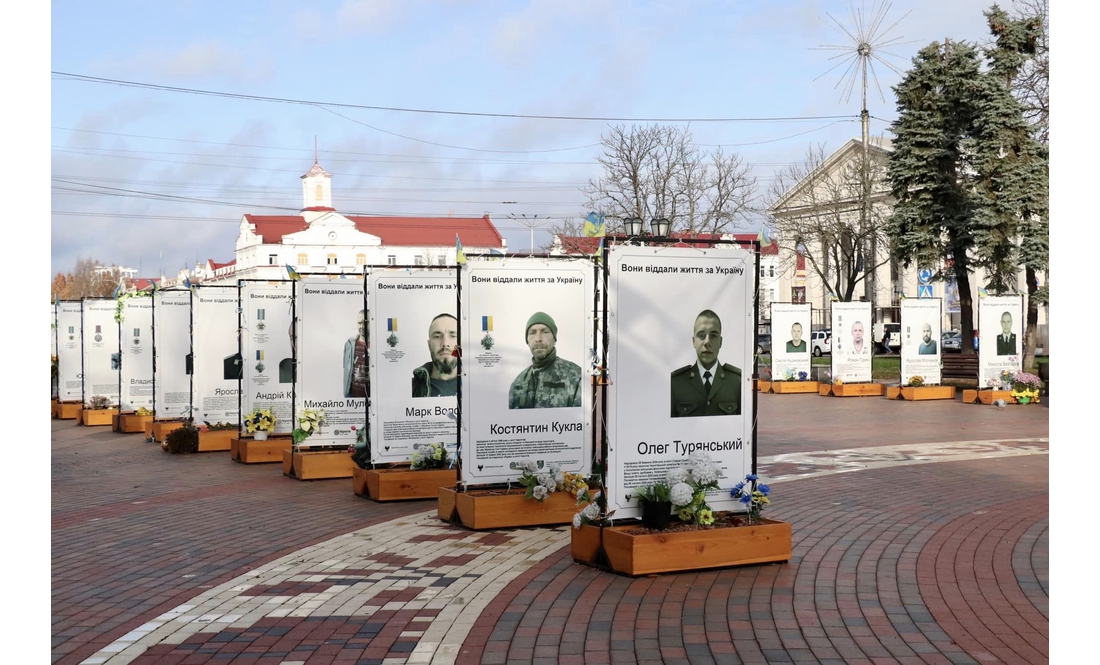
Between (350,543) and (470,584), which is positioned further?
(350,543)

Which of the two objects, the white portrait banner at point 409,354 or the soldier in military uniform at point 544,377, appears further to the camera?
the white portrait banner at point 409,354

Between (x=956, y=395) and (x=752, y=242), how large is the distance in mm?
21559

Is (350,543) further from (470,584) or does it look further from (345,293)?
(345,293)

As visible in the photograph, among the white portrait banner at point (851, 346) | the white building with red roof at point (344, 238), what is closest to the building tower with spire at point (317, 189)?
the white building with red roof at point (344, 238)

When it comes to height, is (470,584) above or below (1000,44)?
below

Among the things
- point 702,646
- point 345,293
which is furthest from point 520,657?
point 345,293

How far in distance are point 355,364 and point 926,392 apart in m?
17.7

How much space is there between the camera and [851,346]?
94.6 feet

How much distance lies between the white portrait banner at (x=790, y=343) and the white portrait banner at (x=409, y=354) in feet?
65.2

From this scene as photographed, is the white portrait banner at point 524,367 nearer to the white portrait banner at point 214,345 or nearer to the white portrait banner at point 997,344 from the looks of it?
the white portrait banner at point 214,345

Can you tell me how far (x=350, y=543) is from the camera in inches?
355

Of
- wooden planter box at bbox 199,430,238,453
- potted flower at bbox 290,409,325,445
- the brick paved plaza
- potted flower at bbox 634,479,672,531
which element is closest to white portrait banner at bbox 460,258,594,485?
the brick paved plaza

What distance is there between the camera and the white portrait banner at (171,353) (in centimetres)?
1961

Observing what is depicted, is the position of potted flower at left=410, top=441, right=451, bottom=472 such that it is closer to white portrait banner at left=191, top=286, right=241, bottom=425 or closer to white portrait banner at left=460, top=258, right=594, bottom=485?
white portrait banner at left=460, top=258, right=594, bottom=485
